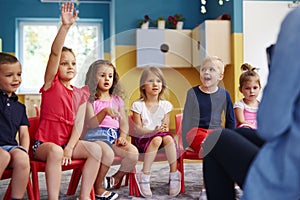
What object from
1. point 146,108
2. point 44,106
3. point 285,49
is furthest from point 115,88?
point 285,49

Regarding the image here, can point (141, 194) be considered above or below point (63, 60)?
below

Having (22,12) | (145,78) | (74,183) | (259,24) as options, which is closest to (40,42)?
(22,12)

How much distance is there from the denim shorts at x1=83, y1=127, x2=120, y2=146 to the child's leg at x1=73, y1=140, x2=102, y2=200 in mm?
122

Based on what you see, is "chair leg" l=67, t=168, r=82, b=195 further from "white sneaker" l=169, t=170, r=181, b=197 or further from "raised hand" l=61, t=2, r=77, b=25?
"raised hand" l=61, t=2, r=77, b=25

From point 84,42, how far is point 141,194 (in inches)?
175

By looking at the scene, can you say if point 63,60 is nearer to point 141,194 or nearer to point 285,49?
point 141,194

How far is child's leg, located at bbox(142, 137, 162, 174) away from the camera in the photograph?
2094 mm

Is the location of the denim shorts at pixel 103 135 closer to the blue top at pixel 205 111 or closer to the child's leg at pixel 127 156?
the child's leg at pixel 127 156

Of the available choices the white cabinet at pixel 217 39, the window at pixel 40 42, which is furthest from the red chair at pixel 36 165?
the window at pixel 40 42

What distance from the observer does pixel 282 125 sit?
0.79 metres

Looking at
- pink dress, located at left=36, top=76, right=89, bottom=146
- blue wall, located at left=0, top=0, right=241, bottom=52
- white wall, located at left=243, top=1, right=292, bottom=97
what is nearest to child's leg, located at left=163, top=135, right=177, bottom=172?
pink dress, located at left=36, top=76, right=89, bottom=146

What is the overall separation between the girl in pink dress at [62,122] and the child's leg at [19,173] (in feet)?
0.39

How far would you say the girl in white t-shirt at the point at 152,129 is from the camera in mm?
2076

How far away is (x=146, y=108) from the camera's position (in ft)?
7.23
